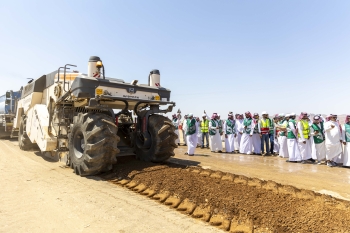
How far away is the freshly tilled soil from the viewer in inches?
112

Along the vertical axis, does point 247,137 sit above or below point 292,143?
above

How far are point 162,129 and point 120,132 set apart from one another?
1.88 metres

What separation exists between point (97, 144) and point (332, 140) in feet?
25.2

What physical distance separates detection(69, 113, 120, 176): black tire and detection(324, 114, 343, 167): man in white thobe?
23.4 ft

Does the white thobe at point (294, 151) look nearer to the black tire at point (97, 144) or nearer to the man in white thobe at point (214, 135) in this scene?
the man in white thobe at point (214, 135)

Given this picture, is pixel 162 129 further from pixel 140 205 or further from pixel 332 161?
pixel 332 161

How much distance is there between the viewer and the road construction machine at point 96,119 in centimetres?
501

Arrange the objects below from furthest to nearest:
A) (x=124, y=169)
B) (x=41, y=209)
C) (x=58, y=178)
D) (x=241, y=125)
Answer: (x=241, y=125)
(x=124, y=169)
(x=58, y=178)
(x=41, y=209)

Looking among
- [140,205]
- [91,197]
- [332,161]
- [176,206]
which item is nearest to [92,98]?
[91,197]

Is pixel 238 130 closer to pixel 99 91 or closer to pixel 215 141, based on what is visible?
pixel 215 141

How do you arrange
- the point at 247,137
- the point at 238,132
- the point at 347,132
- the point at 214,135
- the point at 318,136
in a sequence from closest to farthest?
the point at 347,132, the point at 318,136, the point at 247,137, the point at 214,135, the point at 238,132

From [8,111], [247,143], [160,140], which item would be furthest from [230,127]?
Answer: [8,111]

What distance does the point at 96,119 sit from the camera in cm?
505

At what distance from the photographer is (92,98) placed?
5180mm
